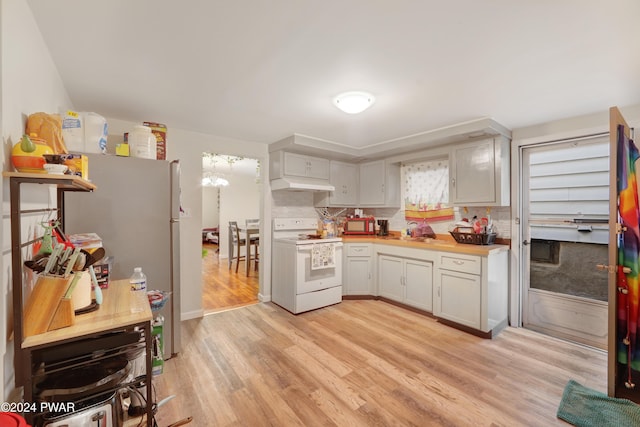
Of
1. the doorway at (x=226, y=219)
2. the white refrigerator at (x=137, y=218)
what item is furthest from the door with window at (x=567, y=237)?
the white refrigerator at (x=137, y=218)

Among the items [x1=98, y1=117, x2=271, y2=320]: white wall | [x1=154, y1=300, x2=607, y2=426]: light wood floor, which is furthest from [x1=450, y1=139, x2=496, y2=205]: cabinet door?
[x1=98, y1=117, x2=271, y2=320]: white wall

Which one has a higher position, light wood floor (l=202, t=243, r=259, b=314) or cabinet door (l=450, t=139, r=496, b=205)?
cabinet door (l=450, t=139, r=496, b=205)

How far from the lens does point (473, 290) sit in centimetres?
283

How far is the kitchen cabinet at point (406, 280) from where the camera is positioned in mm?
3271

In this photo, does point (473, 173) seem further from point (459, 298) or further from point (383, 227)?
point (383, 227)

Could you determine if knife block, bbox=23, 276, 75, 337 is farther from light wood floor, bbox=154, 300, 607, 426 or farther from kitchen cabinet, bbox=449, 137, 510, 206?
kitchen cabinet, bbox=449, 137, 510, 206

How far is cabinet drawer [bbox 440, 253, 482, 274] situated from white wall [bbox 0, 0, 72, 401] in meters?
3.29

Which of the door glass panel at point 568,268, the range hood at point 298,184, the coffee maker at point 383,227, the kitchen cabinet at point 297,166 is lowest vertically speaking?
the door glass panel at point 568,268

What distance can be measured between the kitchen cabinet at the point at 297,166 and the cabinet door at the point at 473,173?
Result: 1763 mm

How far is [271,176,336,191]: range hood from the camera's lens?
356 centimetres

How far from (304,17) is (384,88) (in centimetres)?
94

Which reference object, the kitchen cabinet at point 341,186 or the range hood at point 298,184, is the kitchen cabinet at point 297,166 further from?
the kitchen cabinet at point 341,186

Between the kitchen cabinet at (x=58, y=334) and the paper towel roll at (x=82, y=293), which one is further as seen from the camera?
the paper towel roll at (x=82, y=293)

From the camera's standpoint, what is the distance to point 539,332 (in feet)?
9.63
